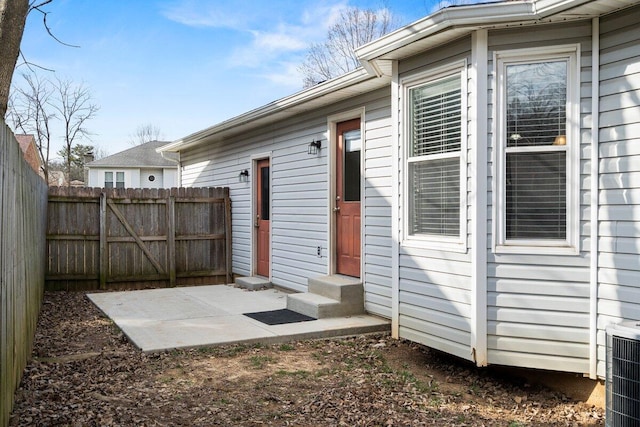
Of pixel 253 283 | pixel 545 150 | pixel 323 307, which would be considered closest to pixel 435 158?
pixel 545 150

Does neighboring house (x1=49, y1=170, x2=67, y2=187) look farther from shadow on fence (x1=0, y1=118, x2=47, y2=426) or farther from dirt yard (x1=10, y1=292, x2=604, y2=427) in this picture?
shadow on fence (x1=0, y1=118, x2=47, y2=426)

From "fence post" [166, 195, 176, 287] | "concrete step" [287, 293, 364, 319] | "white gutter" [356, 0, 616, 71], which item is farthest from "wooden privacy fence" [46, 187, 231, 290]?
"white gutter" [356, 0, 616, 71]

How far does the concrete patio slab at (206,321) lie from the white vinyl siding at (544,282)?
198cm

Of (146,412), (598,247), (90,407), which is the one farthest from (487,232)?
(90,407)

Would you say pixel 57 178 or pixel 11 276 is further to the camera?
pixel 57 178

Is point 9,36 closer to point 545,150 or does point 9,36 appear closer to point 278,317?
point 278,317

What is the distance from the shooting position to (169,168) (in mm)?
28328

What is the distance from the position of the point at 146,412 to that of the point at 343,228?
13.2ft

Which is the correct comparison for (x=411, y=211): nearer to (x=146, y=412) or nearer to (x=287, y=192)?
(x=146, y=412)

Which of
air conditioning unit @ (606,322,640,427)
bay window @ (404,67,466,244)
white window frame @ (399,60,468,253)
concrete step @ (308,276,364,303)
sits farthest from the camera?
concrete step @ (308,276,364,303)

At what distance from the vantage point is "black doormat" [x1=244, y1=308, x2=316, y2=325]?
6348 millimetres

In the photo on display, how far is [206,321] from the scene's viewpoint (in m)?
6.47

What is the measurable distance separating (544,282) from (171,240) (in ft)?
24.0

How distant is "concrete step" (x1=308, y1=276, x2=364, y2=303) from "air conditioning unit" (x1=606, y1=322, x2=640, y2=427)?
11.7ft
